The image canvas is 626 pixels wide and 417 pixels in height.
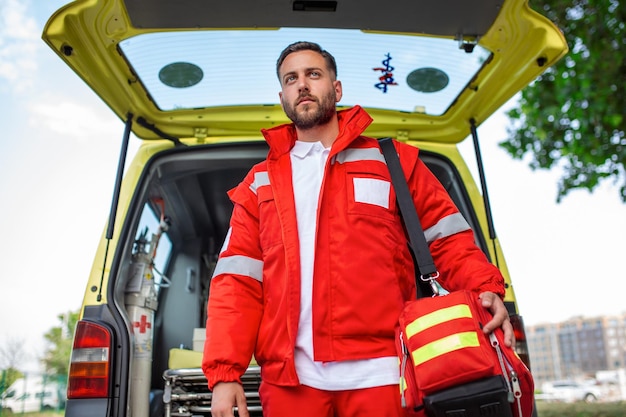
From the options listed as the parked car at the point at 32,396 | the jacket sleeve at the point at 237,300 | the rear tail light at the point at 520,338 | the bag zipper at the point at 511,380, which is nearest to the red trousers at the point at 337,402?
the jacket sleeve at the point at 237,300

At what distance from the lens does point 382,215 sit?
6.31 ft

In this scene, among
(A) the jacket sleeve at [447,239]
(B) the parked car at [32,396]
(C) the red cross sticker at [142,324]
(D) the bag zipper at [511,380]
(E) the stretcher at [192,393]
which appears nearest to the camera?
(D) the bag zipper at [511,380]

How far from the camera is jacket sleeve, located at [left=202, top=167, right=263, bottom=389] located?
5.84 feet

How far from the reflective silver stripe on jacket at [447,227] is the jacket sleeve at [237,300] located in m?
0.61

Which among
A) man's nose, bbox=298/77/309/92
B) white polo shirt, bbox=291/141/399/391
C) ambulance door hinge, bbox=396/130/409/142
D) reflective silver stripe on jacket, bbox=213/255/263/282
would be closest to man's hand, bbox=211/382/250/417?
white polo shirt, bbox=291/141/399/391

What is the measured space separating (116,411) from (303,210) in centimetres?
101

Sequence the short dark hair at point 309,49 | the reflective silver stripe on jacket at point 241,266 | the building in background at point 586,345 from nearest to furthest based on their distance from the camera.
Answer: the reflective silver stripe on jacket at point 241,266, the short dark hair at point 309,49, the building in background at point 586,345

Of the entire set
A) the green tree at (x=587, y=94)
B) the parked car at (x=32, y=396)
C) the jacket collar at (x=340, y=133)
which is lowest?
the parked car at (x=32, y=396)

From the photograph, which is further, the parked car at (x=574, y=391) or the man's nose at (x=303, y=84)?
the parked car at (x=574, y=391)

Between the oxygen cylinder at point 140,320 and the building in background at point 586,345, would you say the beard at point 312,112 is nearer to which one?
the oxygen cylinder at point 140,320

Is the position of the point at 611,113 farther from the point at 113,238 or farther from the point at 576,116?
the point at 113,238

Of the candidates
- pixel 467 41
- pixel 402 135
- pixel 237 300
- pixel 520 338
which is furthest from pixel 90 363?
pixel 467 41

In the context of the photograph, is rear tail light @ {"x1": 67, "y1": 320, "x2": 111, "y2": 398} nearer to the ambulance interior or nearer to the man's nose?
the ambulance interior

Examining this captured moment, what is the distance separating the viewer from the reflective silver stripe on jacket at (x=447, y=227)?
197cm
